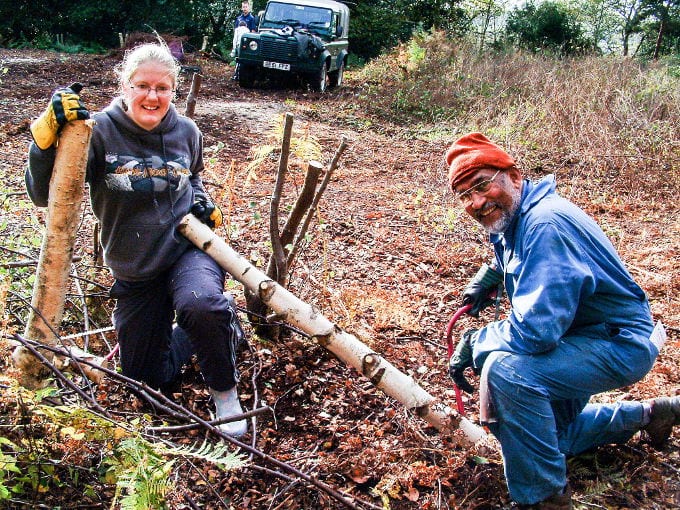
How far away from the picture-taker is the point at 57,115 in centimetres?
214

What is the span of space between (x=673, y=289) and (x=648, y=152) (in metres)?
4.03

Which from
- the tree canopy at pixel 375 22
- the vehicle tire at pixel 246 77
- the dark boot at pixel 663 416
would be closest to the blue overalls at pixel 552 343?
the dark boot at pixel 663 416

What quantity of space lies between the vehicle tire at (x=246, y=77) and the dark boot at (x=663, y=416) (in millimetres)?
12554

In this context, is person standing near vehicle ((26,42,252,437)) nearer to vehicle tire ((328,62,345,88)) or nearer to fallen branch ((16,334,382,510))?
fallen branch ((16,334,382,510))

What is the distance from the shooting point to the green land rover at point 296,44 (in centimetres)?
1311

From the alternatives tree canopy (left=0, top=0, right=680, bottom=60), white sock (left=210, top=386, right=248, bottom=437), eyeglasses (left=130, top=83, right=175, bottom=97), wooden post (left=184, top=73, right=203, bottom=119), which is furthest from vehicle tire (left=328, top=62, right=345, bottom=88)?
white sock (left=210, top=386, right=248, bottom=437)

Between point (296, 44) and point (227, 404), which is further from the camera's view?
point (296, 44)

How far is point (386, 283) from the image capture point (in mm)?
4570

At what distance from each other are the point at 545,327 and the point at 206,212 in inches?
69.0

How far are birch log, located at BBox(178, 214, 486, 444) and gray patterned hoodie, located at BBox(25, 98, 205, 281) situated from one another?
1.52ft

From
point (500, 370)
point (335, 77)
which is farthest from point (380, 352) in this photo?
point (335, 77)

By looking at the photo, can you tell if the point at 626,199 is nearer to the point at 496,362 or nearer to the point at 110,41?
the point at 496,362

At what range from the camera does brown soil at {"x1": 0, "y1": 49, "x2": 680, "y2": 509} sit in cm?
245

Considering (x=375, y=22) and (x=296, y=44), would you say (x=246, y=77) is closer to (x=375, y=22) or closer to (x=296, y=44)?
(x=296, y=44)
